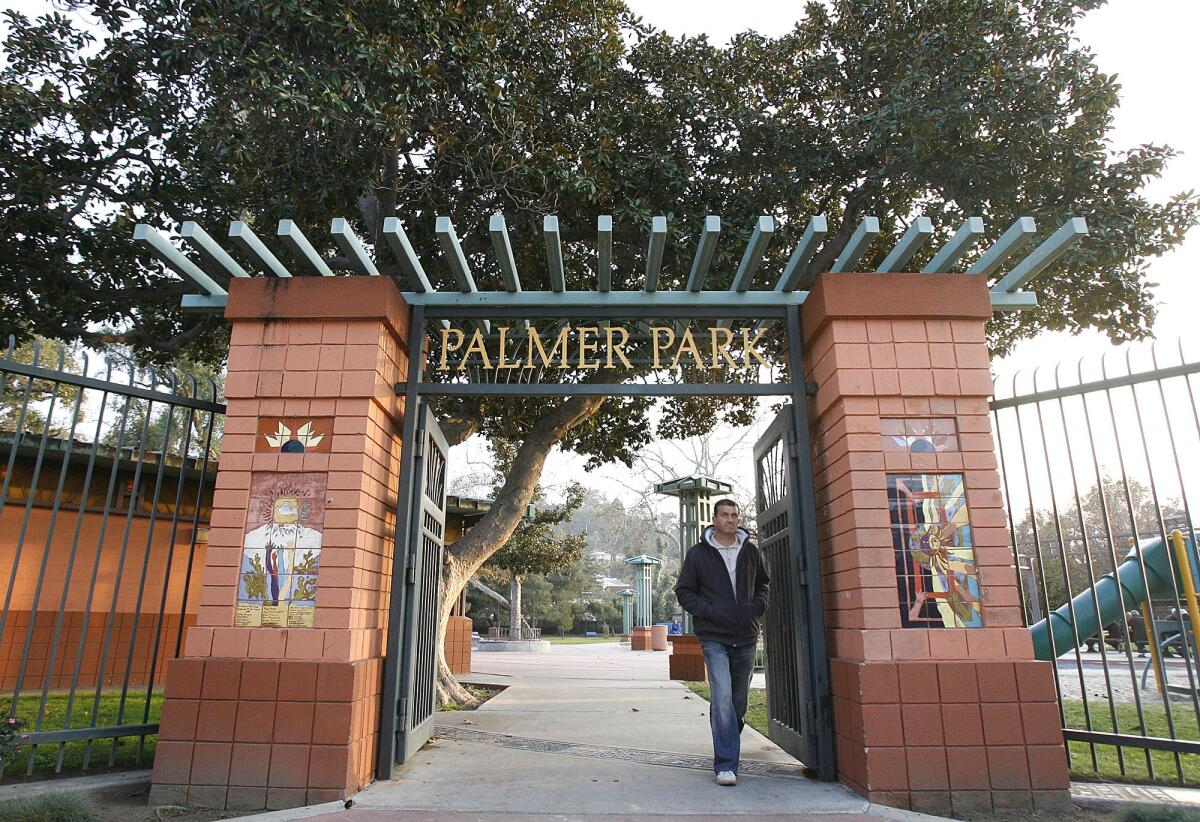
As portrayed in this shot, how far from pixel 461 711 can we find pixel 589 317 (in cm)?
508

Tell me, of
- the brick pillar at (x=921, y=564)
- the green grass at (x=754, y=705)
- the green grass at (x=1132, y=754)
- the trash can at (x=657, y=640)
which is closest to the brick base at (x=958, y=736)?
the brick pillar at (x=921, y=564)

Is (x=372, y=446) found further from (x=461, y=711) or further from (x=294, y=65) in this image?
(x=461, y=711)

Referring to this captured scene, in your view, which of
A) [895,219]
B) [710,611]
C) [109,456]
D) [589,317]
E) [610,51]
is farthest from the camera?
[109,456]

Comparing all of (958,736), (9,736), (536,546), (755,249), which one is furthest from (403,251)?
(536,546)

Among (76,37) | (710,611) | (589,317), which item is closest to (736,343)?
(589,317)

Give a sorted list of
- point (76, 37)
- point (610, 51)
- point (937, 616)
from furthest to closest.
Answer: point (610, 51) < point (76, 37) < point (937, 616)

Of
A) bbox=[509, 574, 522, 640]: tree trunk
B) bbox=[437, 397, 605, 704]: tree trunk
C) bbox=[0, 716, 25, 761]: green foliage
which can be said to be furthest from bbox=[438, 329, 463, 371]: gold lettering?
bbox=[509, 574, 522, 640]: tree trunk

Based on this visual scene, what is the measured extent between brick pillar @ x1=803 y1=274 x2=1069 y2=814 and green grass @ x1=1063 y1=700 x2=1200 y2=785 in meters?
0.91

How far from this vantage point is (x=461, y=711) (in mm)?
8297

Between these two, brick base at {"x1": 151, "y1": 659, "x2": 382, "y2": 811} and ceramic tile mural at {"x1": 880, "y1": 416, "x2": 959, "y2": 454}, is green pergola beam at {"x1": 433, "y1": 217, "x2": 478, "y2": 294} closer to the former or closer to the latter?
brick base at {"x1": 151, "y1": 659, "x2": 382, "y2": 811}

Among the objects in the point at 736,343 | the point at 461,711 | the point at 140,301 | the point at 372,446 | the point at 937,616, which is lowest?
the point at 461,711

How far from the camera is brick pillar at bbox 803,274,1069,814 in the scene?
415 centimetres

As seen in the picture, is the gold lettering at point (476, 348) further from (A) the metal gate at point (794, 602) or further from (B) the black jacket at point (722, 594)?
(A) the metal gate at point (794, 602)

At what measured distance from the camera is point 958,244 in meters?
4.63
